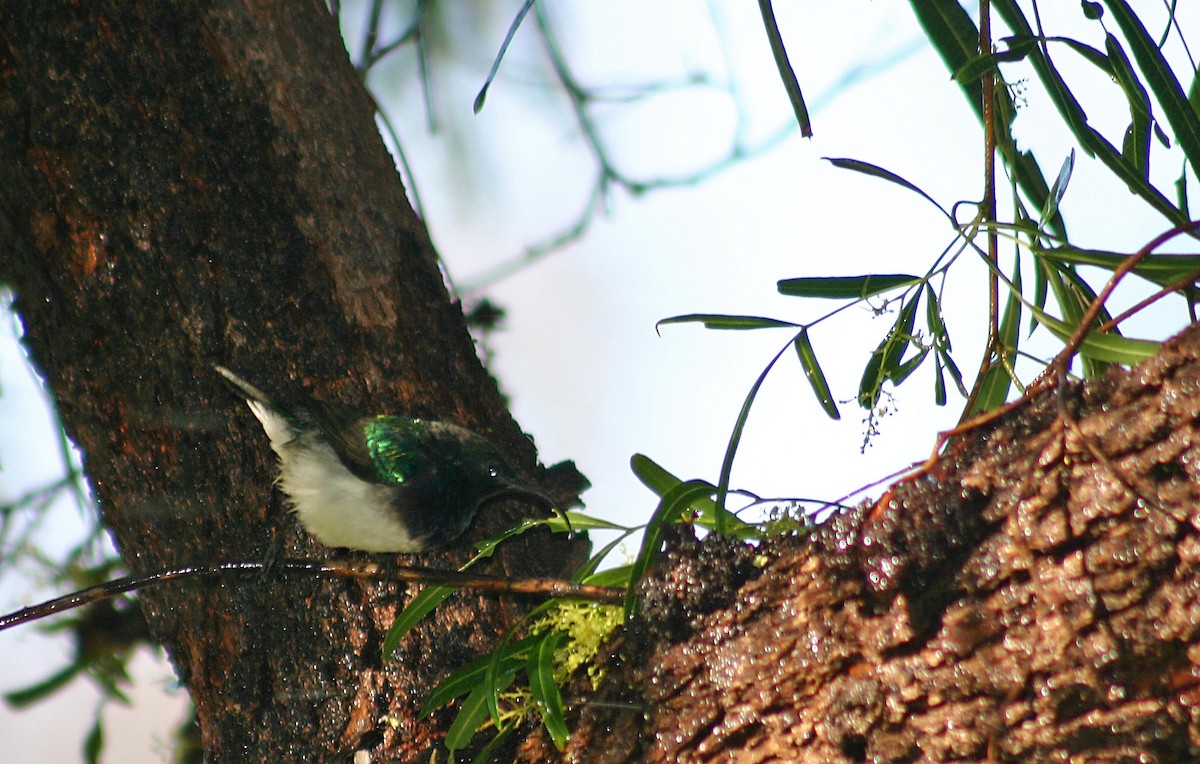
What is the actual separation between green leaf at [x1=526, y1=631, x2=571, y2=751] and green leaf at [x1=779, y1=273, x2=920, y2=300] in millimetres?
783

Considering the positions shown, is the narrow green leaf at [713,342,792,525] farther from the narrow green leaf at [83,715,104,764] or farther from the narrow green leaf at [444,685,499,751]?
the narrow green leaf at [83,715,104,764]

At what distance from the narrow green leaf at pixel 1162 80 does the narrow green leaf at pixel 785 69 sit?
621 millimetres

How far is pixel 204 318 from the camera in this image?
2135 mm

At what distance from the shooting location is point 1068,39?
1801 mm

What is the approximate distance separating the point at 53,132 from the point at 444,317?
3.02 ft

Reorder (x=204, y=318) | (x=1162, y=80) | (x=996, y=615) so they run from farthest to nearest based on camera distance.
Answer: (x=204, y=318) < (x=1162, y=80) < (x=996, y=615)

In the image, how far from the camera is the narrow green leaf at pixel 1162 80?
1.73 metres

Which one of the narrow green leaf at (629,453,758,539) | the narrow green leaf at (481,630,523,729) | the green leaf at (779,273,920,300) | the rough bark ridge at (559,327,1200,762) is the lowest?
the rough bark ridge at (559,327,1200,762)

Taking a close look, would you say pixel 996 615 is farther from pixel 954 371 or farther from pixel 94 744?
pixel 94 744

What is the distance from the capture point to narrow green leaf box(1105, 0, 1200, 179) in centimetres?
173

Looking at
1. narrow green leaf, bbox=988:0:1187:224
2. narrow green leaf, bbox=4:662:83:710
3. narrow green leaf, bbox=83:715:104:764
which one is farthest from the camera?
narrow green leaf, bbox=83:715:104:764

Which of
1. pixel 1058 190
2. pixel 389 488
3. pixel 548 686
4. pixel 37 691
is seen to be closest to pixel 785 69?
pixel 1058 190

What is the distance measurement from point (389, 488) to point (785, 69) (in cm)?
141

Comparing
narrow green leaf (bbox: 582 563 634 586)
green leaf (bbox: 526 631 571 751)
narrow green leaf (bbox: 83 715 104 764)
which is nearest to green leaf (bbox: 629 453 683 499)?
narrow green leaf (bbox: 582 563 634 586)
